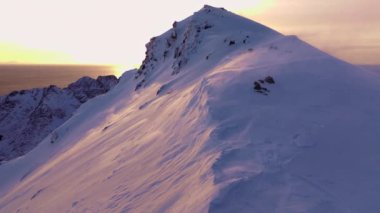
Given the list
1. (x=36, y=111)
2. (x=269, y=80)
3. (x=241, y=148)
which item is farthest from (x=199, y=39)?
(x=36, y=111)

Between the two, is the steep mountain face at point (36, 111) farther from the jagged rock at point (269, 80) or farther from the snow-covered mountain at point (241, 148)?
the jagged rock at point (269, 80)

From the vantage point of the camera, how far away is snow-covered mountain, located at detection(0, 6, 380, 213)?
755cm

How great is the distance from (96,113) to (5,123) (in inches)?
1681

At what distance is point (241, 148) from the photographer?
9.02 meters

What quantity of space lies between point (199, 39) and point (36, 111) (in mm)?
46116

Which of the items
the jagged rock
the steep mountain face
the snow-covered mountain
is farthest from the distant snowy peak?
the steep mountain face

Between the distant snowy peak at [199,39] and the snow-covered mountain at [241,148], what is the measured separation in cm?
85

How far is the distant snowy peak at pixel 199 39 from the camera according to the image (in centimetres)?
2277

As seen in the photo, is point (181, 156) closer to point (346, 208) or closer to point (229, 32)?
point (346, 208)

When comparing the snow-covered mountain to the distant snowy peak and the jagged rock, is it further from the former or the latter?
the distant snowy peak

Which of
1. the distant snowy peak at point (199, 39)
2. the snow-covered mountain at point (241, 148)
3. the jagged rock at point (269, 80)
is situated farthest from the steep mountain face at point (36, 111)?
the jagged rock at point (269, 80)

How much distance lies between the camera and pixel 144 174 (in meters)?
10.5

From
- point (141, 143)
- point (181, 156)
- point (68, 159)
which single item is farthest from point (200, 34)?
point (181, 156)

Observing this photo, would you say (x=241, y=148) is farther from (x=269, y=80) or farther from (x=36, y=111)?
(x=36, y=111)
